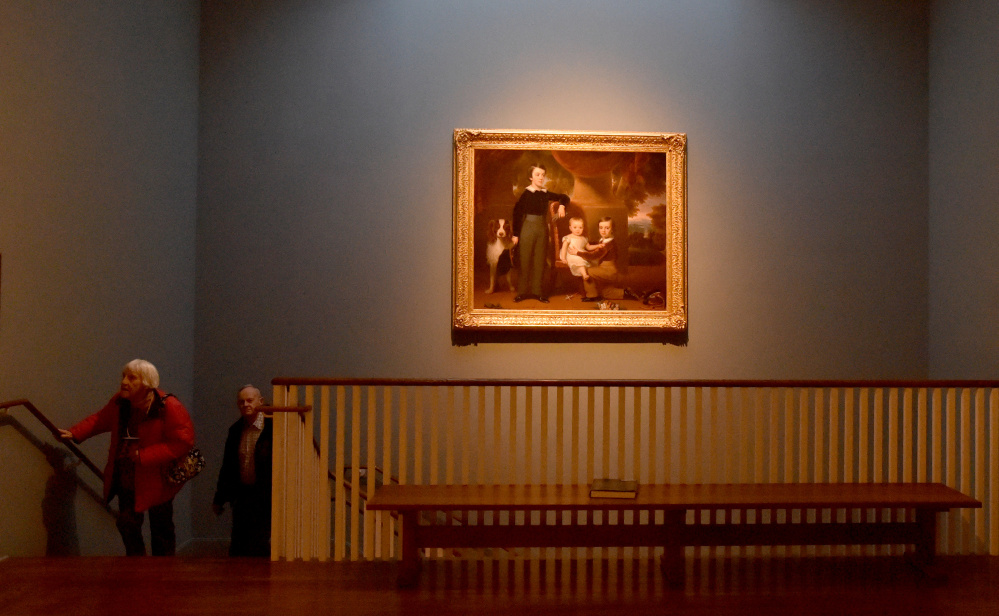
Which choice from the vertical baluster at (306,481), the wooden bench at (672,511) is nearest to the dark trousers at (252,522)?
the vertical baluster at (306,481)

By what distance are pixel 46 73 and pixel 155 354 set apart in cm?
235

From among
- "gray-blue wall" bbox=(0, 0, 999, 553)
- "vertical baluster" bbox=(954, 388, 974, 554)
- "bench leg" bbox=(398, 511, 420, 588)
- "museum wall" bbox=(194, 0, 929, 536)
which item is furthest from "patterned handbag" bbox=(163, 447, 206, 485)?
"vertical baluster" bbox=(954, 388, 974, 554)

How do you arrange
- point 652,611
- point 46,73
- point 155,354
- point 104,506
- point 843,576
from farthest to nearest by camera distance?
point 155,354, point 104,506, point 46,73, point 843,576, point 652,611

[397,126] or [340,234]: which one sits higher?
[397,126]

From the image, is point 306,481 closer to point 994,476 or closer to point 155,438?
point 155,438

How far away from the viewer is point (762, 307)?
305 inches

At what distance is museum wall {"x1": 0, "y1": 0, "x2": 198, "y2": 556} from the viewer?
511cm

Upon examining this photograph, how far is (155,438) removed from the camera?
5484 mm

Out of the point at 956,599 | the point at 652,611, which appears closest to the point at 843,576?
the point at 956,599

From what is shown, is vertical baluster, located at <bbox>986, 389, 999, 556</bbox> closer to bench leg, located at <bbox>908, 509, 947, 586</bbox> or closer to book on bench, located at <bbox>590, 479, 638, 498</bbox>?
bench leg, located at <bbox>908, 509, 947, 586</bbox>

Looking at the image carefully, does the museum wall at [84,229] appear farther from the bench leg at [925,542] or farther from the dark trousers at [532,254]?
the bench leg at [925,542]

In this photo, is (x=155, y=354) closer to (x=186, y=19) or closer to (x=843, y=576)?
(x=186, y=19)

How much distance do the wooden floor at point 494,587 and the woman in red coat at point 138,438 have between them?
413mm

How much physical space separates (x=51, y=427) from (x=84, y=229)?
4.42ft
